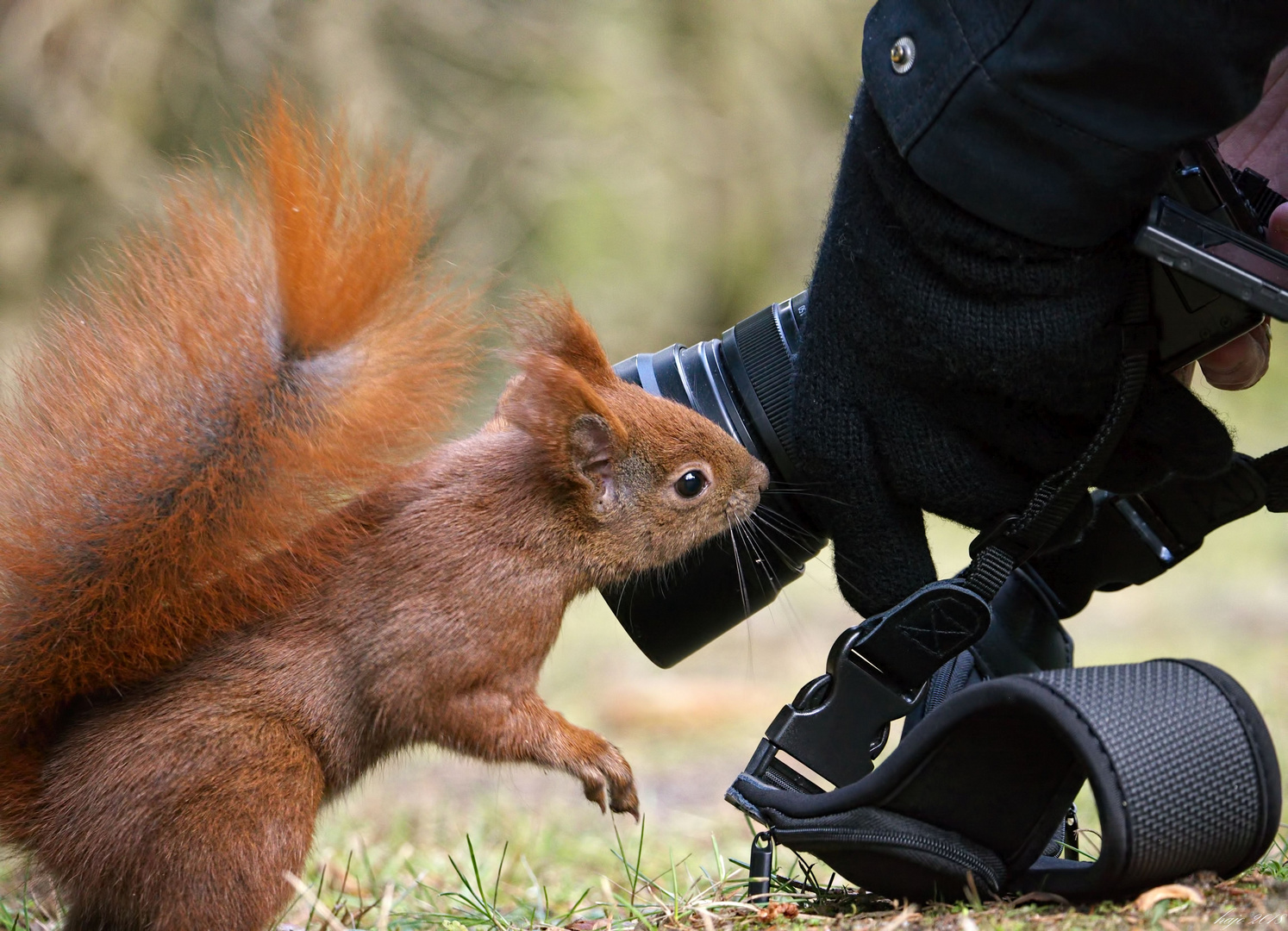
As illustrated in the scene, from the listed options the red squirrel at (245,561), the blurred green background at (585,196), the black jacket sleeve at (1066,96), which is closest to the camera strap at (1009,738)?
the black jacket sleeve at (1066,96)

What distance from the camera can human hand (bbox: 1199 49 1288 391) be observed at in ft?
3.93

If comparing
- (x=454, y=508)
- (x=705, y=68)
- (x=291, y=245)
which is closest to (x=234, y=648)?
(x=454, y=508)

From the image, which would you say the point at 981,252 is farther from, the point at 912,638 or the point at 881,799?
the point at 881,799

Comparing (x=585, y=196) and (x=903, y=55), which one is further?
(x=585, y=196)

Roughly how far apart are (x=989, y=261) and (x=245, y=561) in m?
0.76

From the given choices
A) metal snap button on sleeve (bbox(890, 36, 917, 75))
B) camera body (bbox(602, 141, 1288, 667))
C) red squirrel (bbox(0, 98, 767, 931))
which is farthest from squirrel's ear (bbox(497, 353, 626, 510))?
metal snap button on sleeve (bbox(890, 36, 917, 75))

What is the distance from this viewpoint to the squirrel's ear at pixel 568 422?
1302 millimetres

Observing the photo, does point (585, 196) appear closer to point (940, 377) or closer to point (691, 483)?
point (691, 483)

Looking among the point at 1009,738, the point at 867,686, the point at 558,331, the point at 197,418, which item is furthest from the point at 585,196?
the point at 1009,738

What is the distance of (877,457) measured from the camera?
119 centimetres

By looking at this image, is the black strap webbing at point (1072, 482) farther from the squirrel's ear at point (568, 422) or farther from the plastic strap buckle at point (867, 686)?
the squirrel's ear at point (568, 422)

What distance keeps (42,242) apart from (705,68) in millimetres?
3110

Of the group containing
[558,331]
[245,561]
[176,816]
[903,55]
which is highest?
[903,55]

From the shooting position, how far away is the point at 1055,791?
3.38 feet
